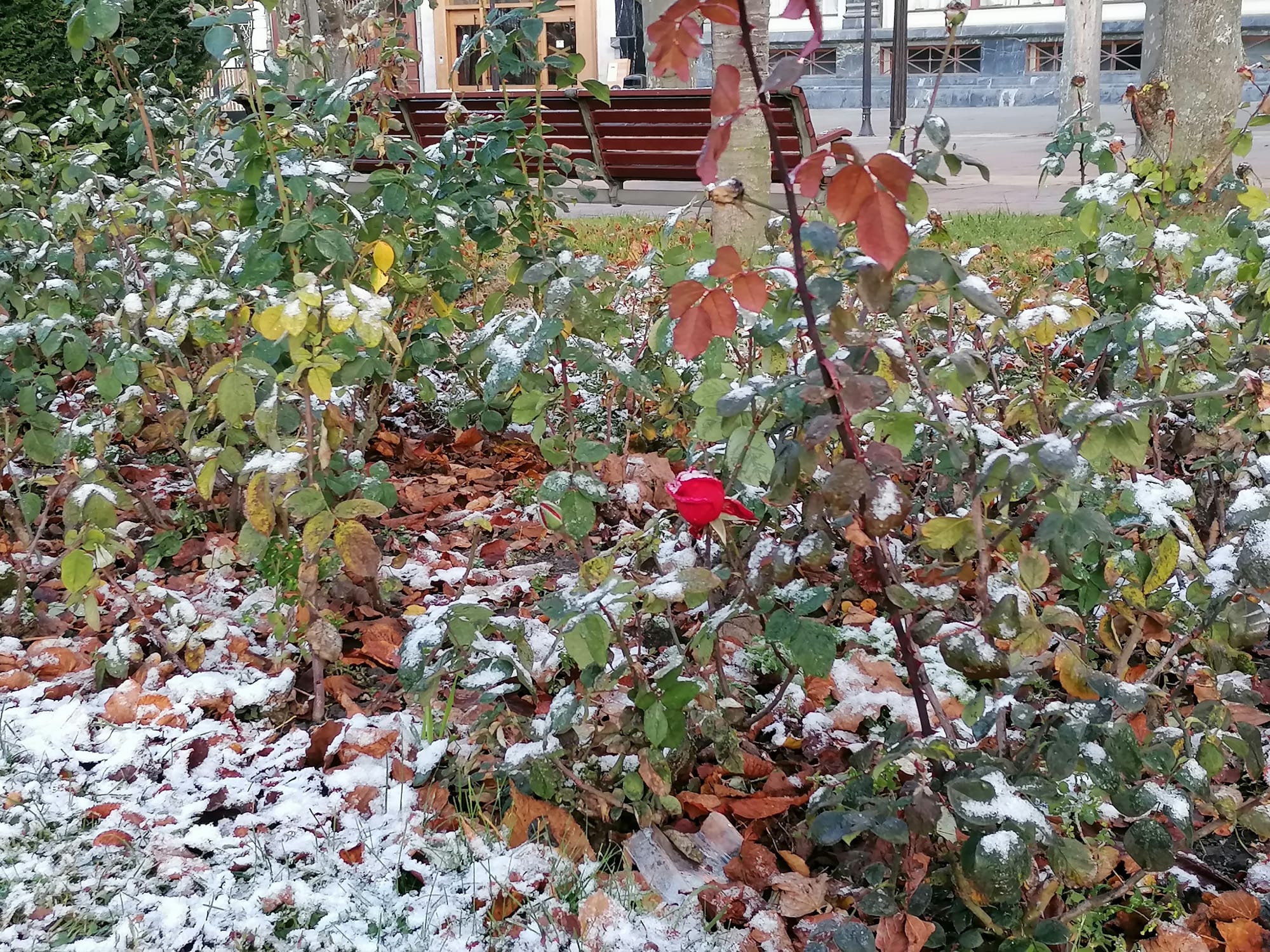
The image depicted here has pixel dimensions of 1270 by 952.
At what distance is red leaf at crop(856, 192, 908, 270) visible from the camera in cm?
103

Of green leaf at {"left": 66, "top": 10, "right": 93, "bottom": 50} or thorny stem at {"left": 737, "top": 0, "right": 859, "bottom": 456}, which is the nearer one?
thorny stem at {"left": 737, "top": 0, "right": 859, "bottom": 456}

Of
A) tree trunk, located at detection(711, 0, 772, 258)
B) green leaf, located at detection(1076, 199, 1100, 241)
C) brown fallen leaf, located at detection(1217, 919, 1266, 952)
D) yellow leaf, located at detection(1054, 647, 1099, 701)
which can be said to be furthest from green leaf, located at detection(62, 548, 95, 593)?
tree trunk, located at detection(711, 0, 772, 258)

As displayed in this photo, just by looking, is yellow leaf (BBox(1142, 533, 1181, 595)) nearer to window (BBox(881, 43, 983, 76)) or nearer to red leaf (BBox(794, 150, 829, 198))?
red leaf (BBox(794, 150, 829, 198))

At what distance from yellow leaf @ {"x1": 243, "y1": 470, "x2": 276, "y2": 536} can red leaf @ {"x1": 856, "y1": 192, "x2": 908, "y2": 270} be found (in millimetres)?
1189

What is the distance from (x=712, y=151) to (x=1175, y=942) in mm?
1283

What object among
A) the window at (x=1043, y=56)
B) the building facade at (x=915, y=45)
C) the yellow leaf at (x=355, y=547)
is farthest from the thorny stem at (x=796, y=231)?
the window at (x=1043, y=56)

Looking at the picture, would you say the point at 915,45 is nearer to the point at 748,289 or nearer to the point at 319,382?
the point at 319,382

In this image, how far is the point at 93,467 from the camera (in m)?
2.14

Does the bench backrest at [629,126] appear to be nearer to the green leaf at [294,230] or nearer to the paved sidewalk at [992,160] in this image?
the paved sidewalk at [992,160]

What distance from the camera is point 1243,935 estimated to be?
1.55 meters

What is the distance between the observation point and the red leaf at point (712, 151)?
43.8 inches

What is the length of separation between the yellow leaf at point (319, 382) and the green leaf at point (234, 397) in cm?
15

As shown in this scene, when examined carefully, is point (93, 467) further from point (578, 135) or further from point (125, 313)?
point (578, 135)

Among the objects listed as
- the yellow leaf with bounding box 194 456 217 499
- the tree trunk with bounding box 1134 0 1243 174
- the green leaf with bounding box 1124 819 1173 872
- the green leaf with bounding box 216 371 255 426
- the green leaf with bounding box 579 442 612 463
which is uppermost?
the tree trunk with bounding box 1134 0 1243 174
